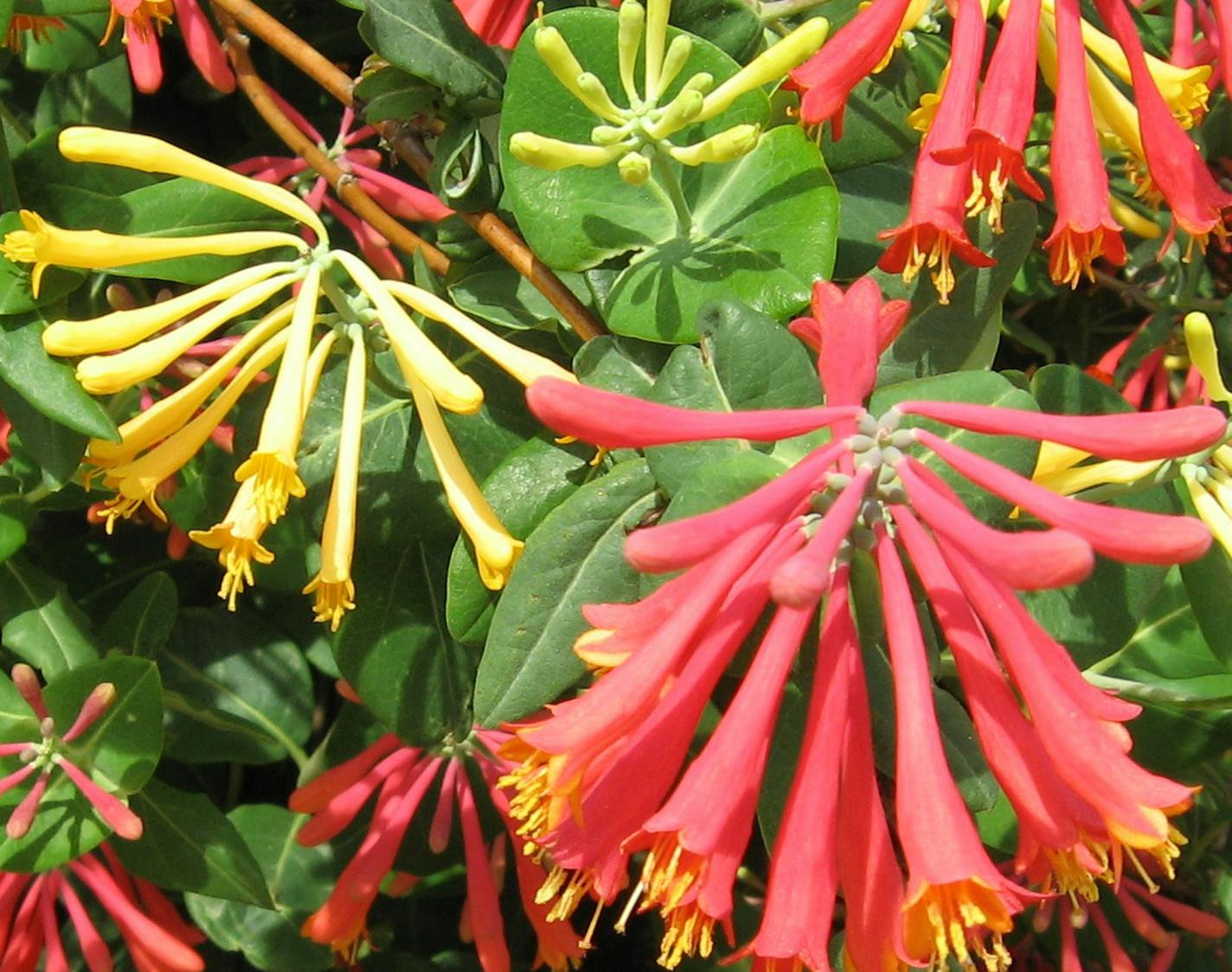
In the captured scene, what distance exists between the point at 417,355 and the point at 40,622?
2.42ft

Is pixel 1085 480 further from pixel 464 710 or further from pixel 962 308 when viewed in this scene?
pixel 464 710

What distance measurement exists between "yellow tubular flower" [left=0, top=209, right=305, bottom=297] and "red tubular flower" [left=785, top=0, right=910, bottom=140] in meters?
0.54

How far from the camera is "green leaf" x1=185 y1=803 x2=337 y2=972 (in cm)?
191

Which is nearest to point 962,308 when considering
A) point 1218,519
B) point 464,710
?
point 1218,519

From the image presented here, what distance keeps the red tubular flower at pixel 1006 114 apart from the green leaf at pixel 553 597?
45 cm

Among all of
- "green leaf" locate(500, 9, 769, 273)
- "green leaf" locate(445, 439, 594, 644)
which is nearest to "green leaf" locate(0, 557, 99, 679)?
"green leaf" locate(445, 439, 594, 644)

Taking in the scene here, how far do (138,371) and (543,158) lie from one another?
1.46ft

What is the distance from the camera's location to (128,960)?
6.61 ft

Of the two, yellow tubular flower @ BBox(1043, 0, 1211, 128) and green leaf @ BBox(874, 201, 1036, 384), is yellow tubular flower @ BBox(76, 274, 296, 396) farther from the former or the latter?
yellow tubular flower @ BBox(1043, 0, 1211, 128)

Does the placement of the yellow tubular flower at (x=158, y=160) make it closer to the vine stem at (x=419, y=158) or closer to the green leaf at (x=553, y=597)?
the vine stem at (x=419, y=158)

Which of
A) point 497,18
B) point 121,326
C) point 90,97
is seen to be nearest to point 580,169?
point 497,18

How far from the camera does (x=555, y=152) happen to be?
3.82 ft

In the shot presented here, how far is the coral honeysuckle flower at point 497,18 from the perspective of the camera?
5.10 ft

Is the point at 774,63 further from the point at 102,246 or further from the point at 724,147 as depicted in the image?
the point at 102,246
